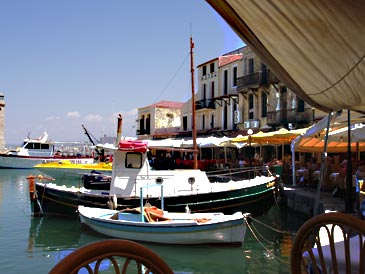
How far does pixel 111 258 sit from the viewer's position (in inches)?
68.9

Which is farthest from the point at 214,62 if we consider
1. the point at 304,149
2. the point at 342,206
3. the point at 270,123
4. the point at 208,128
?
the point at 342,206

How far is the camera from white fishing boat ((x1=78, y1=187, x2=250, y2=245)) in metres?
→ 11.3

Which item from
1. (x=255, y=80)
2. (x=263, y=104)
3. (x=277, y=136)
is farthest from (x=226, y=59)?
(x=277, y=136)

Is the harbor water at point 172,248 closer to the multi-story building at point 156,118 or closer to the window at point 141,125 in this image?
the multi-story building at point 156,118

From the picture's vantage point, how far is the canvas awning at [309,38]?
238 cm

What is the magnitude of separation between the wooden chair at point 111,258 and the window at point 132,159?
44.7ft

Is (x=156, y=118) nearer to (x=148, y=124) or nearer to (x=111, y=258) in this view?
(x=148, y=124)

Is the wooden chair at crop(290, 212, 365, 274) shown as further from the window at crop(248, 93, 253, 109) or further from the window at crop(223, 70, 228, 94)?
the window at crop(223, 70, 228, 94)

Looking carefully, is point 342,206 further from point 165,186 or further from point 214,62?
point 214,62

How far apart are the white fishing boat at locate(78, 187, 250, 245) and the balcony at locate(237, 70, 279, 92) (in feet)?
67.8

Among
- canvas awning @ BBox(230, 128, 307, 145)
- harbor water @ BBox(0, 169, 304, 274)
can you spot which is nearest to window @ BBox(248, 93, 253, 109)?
canvas awning @ BBox(230, 128, 307, 145)

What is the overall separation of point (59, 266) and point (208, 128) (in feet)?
136

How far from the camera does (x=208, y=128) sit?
43.0m

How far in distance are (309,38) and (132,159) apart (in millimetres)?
13186
